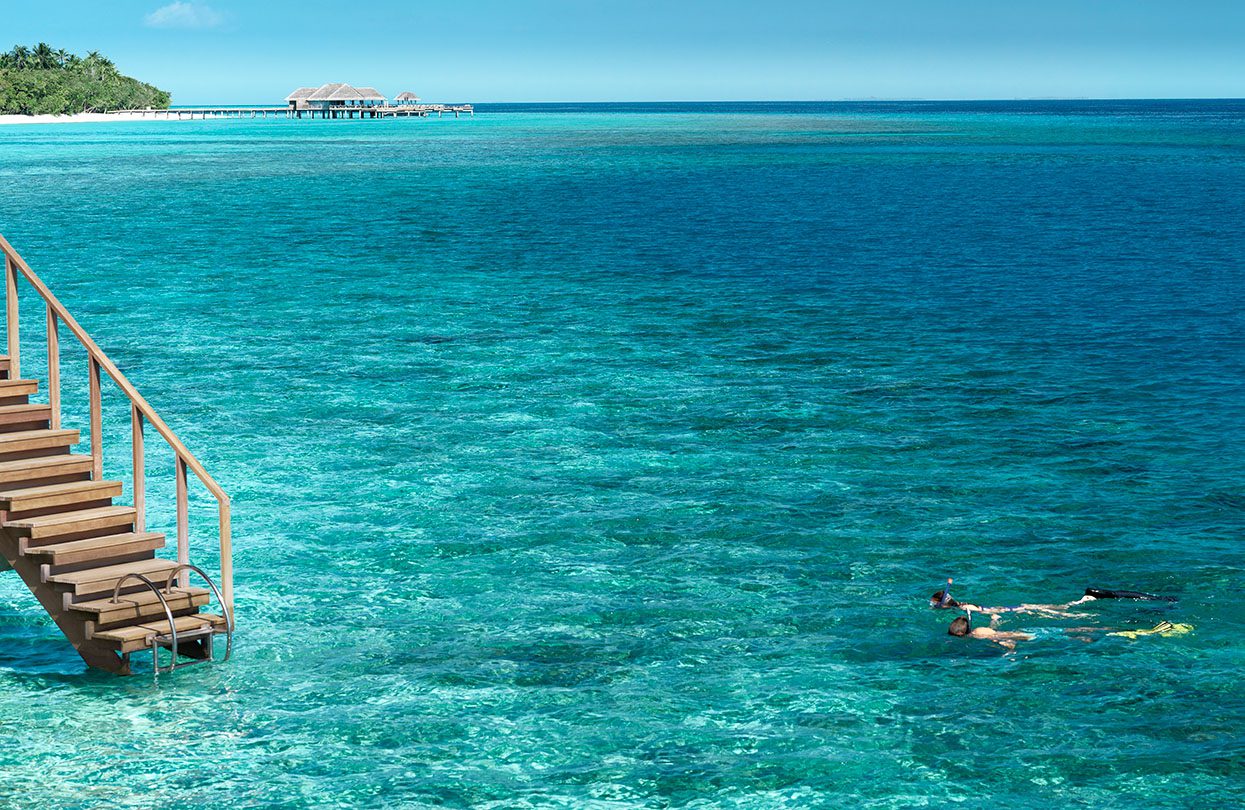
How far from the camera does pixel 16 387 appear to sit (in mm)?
15812

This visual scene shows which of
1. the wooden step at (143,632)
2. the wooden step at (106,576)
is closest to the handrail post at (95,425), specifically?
the wooden step at (106,576)

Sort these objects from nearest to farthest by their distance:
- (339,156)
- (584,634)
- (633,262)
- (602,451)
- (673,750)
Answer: (673,750)
(584,634)
(602,451)
(633,262)
(339,156)

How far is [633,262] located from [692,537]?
115 feet

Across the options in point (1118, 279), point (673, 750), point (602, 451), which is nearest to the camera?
point (673, 750)

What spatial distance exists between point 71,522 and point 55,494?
1.46 feet

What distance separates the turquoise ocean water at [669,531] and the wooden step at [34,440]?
241 centimetres

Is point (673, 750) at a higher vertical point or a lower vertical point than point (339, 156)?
lower

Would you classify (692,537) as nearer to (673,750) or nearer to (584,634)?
(584,634)

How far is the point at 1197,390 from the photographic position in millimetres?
29609

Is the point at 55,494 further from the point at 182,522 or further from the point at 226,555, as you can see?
the point at 226,555

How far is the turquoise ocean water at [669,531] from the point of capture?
13.1 metres

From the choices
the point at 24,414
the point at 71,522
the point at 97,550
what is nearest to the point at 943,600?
the point at 97,550

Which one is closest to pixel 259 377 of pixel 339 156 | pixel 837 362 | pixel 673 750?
pixel 837 362

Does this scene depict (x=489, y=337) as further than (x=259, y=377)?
Yes
